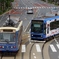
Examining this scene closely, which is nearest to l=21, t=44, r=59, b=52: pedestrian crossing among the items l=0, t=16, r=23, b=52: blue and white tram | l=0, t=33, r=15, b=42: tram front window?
l=0, t=16, r=23, b=52: blue and white tram

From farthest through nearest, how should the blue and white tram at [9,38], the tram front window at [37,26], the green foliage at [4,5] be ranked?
the green foliage at [4,5], the tram front window at [37,26], the blue and white tram at [9,38]

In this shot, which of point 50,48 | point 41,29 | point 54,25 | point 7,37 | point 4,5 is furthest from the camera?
point 4,5

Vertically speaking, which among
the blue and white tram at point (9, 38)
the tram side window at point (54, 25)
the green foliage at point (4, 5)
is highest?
the blue and white tram at point (9, 38)

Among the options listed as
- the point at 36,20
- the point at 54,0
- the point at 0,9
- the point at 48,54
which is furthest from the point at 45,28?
the point at 54,0

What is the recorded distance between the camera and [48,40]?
3731 centimetres

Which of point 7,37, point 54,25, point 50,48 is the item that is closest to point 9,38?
point 7,37

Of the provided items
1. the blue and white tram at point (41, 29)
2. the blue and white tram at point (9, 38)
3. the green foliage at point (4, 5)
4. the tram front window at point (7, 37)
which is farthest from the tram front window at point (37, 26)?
the green foliage at point (4, 5)

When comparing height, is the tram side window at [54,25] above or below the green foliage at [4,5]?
above

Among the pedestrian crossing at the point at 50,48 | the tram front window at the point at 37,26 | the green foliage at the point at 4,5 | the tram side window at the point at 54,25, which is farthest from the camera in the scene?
the green foliage at the point at 4,5

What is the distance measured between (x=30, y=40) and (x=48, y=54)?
285 inches

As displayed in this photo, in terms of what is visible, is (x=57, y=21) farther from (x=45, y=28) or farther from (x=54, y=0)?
(x=54, y=0)

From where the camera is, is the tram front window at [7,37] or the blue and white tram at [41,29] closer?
the tram front window at [7,37]

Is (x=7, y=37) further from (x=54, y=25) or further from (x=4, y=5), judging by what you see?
(x=4, y=5)

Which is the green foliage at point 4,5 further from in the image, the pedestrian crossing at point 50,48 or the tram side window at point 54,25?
the pedestrian crossing at point 50,48
